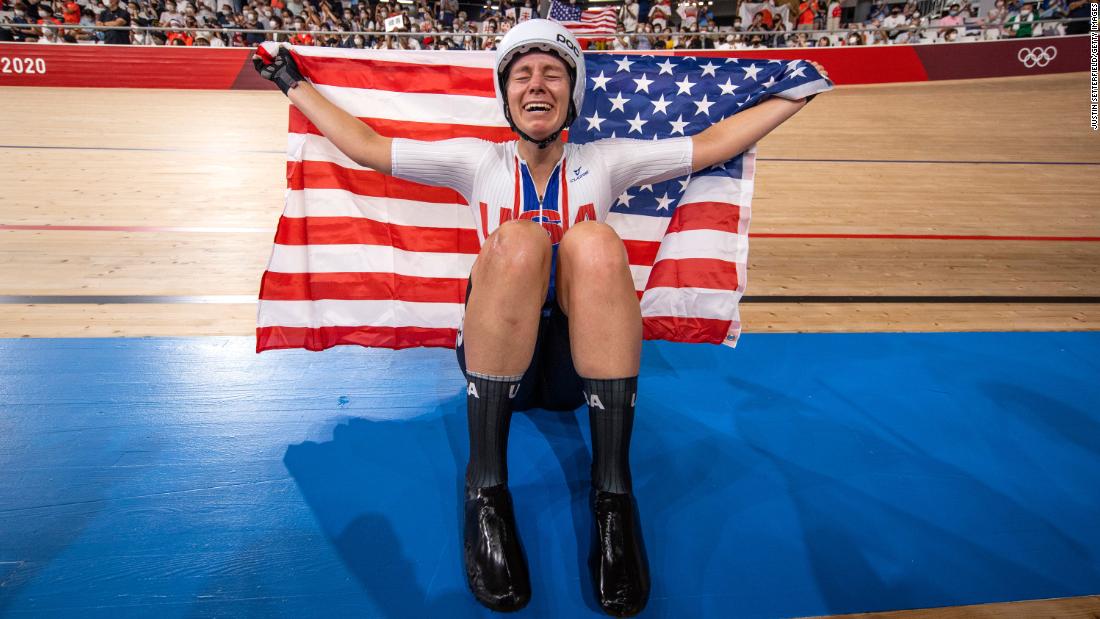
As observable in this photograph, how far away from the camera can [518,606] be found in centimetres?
139

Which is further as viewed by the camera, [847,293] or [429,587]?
[847,293]

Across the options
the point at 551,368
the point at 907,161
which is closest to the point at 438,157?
the point at 551,368

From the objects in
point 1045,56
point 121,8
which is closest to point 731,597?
point 1045,56

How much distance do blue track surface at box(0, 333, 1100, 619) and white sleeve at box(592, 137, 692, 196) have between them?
86 cm

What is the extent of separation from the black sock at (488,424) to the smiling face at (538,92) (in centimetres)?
76

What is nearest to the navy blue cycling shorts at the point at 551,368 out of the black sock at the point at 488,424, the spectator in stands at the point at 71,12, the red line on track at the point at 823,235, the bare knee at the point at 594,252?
the black sock at the point at 488,424

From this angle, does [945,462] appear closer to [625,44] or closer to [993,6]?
Answer: [625,44]

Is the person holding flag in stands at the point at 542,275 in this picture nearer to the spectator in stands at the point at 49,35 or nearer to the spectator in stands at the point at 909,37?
the spectator in stands at the point at 49,35

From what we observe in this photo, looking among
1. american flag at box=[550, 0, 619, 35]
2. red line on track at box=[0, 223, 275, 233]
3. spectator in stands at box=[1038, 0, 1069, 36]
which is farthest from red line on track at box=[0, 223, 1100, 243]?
spectator in stands at box=[1038, 0, 1069, 36]

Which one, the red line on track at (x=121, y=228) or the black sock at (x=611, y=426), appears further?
the red line on track at (x=121, y=228)

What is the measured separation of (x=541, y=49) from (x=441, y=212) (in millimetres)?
891

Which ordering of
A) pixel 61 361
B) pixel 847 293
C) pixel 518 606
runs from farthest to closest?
pixel 847 293 → pixel 61 361 → pixel 518 606

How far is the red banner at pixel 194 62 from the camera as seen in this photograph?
11.5 m

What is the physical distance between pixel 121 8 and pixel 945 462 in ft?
56.9
